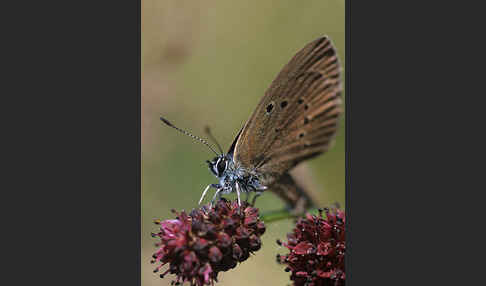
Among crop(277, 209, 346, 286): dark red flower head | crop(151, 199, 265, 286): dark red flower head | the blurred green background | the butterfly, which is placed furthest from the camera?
the blurred green background

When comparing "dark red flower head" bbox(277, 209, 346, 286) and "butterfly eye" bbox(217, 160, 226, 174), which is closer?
"dark red flower head" bbox(277, 209, 346, 286)

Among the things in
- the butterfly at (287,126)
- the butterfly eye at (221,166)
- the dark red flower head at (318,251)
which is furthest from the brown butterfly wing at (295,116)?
the dark red flower head at (318,251)

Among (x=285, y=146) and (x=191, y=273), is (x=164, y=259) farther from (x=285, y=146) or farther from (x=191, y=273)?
(x=285, y=146)

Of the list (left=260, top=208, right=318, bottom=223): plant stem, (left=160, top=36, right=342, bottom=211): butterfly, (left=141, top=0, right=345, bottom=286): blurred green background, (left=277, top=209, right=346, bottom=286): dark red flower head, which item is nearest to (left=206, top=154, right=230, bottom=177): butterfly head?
(left=160, top=36, right=342, bottom=211): butterfly

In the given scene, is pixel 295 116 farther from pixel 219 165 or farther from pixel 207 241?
pixel 207 241

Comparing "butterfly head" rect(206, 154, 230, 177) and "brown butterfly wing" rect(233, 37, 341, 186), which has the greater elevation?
"brown butterfly wing" rect(233, 37, 341, 186)

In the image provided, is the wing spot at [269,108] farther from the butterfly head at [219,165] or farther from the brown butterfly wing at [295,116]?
the butterfly head at [219,165]

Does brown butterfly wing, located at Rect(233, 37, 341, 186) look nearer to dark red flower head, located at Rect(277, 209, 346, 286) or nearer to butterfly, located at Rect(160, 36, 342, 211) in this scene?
butterfly, located at Rect(160, 36, 342, 211)

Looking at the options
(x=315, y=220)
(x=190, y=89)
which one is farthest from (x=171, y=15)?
(x=315, y=220)

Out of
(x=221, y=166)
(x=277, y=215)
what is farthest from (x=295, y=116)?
(x=277, y=215)
